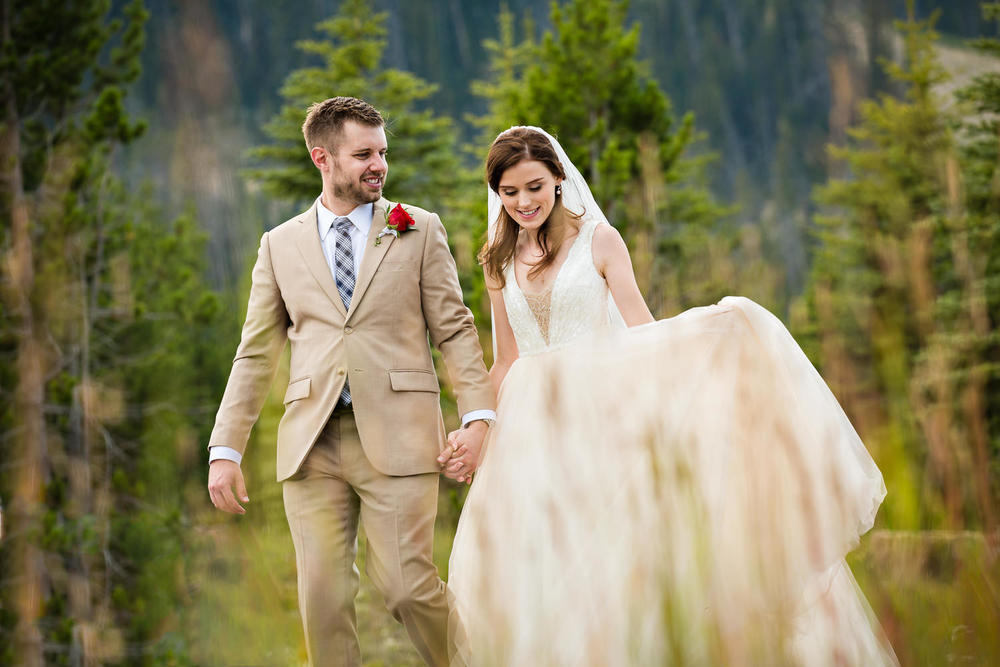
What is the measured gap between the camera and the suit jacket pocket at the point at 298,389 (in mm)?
2883

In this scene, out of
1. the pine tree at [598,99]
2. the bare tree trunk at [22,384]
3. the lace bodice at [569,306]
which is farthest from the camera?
the bare tree trunk at [22,384]

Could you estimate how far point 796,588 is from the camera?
2361 millimetres

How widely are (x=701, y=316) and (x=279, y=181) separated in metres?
13.0

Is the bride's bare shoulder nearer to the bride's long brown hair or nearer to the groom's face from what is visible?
the bride's long brown hair

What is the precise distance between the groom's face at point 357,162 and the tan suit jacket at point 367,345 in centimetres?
12

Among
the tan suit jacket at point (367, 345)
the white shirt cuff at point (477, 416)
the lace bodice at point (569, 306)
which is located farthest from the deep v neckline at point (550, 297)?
the white shirt cuff at point (477, 416)

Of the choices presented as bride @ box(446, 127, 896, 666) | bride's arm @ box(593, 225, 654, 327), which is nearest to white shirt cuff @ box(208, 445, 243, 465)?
bride @ box(446, 127, 896, 666)

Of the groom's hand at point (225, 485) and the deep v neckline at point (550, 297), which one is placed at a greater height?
the deep v neckline at point (550, 297)

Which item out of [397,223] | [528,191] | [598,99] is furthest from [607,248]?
[598,99]

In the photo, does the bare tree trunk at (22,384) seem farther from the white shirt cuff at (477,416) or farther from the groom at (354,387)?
the white shirt cuff at (477,416)

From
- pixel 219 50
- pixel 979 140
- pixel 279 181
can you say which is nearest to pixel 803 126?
pixel 979 140

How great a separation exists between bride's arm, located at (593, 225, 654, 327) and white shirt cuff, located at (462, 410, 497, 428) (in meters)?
0.54

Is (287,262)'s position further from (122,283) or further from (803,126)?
(803,126)

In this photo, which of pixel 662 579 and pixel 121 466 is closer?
pixel 662 579
